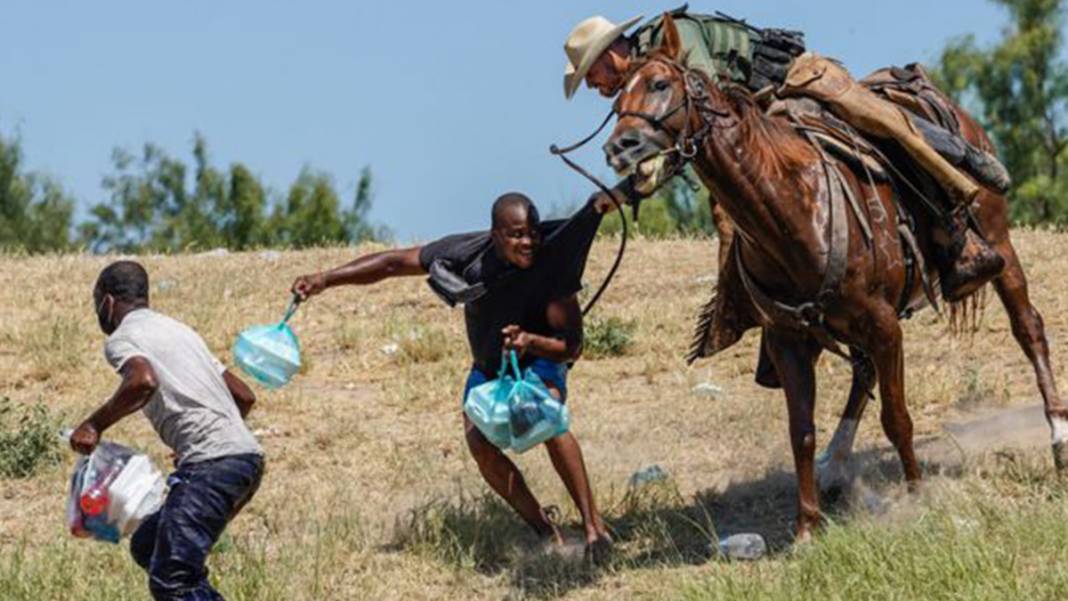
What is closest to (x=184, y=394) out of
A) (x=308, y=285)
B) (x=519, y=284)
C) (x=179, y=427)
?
(x=179, y=427)

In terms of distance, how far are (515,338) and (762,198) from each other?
50.5 inches

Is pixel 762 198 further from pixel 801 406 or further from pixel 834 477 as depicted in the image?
pixel 834 477

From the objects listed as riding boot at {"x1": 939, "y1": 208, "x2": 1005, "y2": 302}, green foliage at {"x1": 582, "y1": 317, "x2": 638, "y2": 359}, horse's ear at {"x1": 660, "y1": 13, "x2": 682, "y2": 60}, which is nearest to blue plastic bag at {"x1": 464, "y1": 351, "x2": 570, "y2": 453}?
horse's ear at {"x1": 660, "y1": 13, "x2": 682, "y2": 60}

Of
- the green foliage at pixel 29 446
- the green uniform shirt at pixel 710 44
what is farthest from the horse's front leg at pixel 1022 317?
the green foliage at pixel 29 446

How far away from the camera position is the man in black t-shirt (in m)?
8.94

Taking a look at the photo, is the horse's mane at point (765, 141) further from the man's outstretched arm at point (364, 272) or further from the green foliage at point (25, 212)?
the green foliage at point (25, 212)

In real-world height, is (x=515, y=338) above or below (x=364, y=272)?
below

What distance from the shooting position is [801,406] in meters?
9.30

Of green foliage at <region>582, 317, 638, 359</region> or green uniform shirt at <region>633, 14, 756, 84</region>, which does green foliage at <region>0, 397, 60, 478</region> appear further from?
green uniform shirt at <region>633, 14, 756, 84</region>

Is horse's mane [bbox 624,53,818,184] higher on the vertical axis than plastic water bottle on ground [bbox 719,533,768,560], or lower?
higher

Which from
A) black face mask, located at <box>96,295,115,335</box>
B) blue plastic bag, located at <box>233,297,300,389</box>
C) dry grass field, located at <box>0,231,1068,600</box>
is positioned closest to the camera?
black face mask, located at <box>96,295,115,335</box>

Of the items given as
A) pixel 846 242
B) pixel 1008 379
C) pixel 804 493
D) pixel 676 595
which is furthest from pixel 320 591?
pixel 1008 379

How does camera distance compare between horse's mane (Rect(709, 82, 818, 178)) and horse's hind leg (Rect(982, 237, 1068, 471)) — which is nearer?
horse's mane (Rect(709, 82, 818, 178))

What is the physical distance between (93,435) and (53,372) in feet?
20.8
